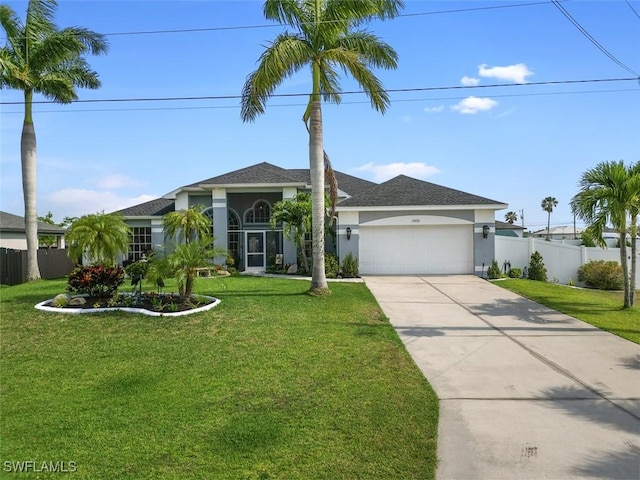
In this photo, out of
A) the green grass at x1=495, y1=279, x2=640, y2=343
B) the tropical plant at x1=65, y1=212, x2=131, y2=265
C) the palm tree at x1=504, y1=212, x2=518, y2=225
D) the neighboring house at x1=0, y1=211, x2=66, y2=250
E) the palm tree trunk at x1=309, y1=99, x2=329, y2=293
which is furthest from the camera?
the palm tree at x1=504, y1=212, x2=518, y2=225

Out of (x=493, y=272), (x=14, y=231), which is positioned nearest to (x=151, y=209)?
(x=14, y=231)

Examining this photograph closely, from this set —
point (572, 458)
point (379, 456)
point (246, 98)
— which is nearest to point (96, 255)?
point (246, 98)

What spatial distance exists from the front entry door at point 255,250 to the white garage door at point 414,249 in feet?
17.7

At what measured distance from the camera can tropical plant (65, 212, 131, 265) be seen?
35.9 ft

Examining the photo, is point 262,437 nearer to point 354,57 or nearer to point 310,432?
point 310,432

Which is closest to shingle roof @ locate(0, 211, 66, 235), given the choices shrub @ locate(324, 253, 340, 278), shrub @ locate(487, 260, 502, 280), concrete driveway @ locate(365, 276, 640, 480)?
shrub @ locate(324, 253, 340, 278)

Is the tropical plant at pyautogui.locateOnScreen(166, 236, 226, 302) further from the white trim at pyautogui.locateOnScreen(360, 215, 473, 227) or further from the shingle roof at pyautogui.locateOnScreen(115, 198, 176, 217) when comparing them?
the shingle roof at pyautogui.locateOnScreen(115, 198, 176, 217)

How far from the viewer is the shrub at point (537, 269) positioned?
17.6 metres

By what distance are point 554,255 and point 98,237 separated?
17.4 meters

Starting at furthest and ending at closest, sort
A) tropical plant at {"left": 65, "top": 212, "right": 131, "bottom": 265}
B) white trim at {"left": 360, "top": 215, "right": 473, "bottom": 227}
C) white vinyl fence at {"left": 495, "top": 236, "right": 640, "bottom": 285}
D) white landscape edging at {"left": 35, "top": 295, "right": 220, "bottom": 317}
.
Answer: white trim at {"left": 360, "top": 215, "right": 473, "bottom": 227} < white vinyl fence at {"left": 495, "top": 236, "right": 640, "bottom": 285} < tropical plant at {"left": 65, "top": 212, "right": 131, "bottom": 265} < white landscape edging at {"left": 35, "top": 295, "right": 220, "bottom": 317}

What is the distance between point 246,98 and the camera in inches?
483

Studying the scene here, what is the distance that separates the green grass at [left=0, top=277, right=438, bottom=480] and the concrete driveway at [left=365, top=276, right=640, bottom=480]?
0.34 metres

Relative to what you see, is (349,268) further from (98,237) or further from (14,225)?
(14,225)

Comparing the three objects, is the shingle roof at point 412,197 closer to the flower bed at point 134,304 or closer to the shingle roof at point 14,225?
the flower bed at point 134,304
